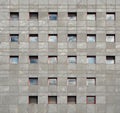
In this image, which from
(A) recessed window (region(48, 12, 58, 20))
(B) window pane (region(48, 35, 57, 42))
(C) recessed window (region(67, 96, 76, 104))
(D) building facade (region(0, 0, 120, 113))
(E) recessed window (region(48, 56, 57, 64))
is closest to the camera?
(D) building facade (region(0, 0, 120, 113))

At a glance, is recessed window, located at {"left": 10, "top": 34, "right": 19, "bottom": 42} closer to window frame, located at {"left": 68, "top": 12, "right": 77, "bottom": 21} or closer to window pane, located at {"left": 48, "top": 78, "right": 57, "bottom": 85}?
window pane, located at {"left": 48, "top": 78, "right": 57, "bottom": 85}

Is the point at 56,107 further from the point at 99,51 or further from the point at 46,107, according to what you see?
the point at 99,51

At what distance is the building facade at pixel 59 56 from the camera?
94.4 feet

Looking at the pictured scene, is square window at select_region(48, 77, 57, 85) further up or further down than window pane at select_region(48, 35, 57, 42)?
further down

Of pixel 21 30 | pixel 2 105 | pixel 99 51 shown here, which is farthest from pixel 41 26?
pixel 2 105

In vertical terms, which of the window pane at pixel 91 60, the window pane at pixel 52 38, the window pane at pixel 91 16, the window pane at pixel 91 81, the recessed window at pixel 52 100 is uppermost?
the window pane at pixel 91 16

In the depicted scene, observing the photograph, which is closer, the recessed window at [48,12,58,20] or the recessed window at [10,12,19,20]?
the recessed window at [48,12,58,20]

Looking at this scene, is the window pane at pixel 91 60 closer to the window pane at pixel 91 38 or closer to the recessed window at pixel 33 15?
the window pane at pixel 91 38

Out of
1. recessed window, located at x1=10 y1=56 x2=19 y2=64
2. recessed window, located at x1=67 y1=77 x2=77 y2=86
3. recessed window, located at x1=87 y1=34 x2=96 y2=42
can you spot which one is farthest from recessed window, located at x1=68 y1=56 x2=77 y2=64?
recessed window, located at x1=10 y1=56 x2=19 y2=64

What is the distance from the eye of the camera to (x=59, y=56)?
29328mm

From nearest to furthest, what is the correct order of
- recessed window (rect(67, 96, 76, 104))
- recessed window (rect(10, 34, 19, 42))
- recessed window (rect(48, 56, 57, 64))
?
1. recessed window (rect(67, 96, 76, 104))
2. recessed window (rect(48, 56, 57, 64))
3. recessed window (rect(10, 34, 19, 42))

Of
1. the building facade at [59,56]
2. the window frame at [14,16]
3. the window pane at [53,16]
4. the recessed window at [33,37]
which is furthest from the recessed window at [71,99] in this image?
the window frame at [14,16]

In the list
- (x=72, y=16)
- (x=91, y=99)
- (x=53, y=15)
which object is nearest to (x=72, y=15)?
(x=72, y=16)

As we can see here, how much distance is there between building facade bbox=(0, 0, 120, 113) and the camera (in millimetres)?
28766
